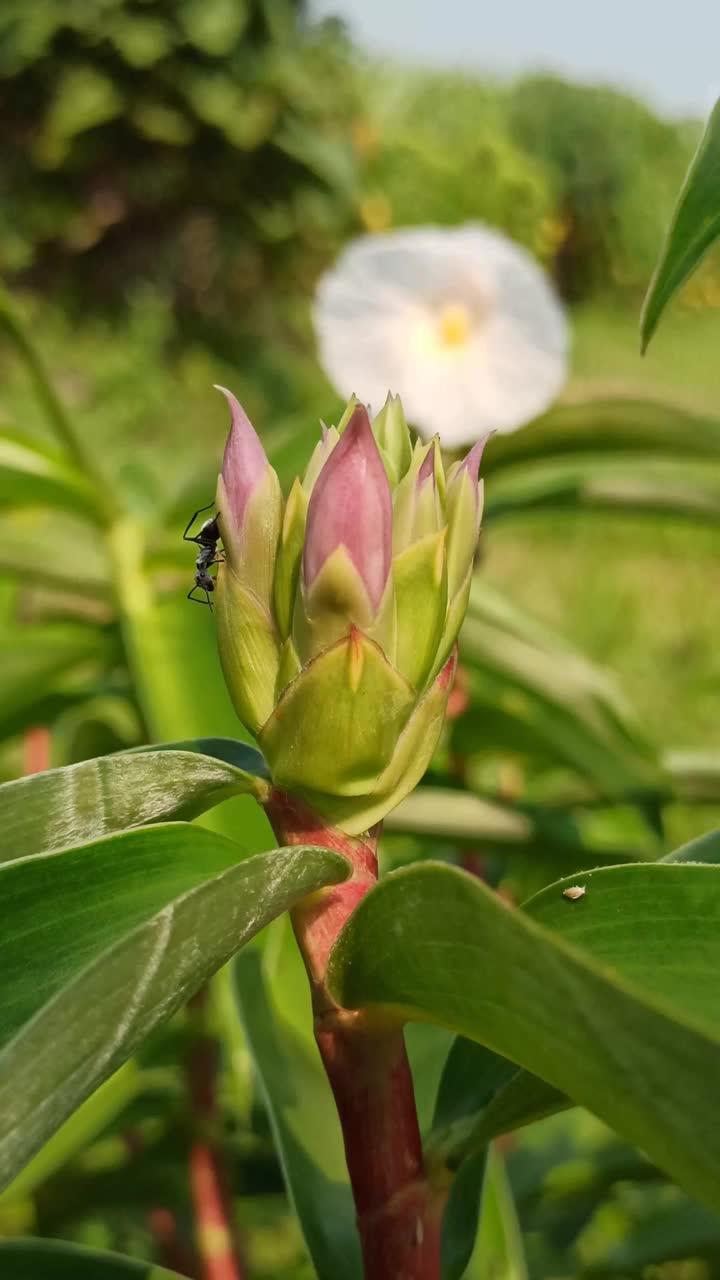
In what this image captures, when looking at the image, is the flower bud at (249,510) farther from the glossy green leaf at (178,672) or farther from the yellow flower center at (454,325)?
the yellow flower center at (454,325)

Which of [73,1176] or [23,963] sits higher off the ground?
[23,963]

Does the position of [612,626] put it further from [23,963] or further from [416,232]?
[23,963]

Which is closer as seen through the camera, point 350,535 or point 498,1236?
point 350,535

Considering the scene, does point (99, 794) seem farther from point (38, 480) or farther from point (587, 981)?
point (38, 480)

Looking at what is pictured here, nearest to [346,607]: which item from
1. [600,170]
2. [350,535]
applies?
[350,535]

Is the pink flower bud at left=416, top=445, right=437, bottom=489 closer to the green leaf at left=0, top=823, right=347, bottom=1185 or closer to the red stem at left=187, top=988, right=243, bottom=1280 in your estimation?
the green leaf at left=0, top=823, right=347, bottom=1185

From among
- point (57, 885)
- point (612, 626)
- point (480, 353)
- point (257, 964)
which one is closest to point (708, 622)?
point (612, 626)
